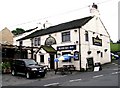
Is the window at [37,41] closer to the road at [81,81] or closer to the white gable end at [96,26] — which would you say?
the white gable end at [96,26]

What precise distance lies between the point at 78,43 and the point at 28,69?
1003 centimetres

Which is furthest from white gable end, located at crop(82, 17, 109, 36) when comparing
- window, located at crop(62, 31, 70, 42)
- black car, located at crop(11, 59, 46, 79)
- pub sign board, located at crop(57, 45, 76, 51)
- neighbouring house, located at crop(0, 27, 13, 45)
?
neighbouring house, located at crop(0, 27, 13, 45)

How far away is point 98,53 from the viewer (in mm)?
31656

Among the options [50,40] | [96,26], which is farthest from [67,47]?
[96,26]

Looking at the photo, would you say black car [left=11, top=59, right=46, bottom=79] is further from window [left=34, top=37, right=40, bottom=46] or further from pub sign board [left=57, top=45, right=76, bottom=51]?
window [left=34, top=37, right=40, bottom=46]

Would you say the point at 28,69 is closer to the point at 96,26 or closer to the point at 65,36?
the point at 65,36

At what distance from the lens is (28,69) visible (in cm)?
1975

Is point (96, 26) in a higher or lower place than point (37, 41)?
higher

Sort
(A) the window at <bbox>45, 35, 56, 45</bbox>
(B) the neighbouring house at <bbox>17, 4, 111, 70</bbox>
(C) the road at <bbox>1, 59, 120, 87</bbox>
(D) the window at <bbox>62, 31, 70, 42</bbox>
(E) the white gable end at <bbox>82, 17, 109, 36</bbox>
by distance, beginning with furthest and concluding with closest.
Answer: (A) the window at <bbox>45, 35, 56, 45</bbox>
(E) the white gable end at <bbox>82, 17, 109, 36</bbox>
(D) the window at <bbox>62, 31, 70, 42</bbox>
(B) the neighbouring house at <bbox>17, 4, 111, 70</bbox>
(C) the road at <bbox>1, 59, 120, 87</bbox>

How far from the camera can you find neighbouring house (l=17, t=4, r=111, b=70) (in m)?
28.0

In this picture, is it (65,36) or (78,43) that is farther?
(65,36)

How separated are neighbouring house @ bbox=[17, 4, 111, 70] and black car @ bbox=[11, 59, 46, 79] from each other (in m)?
8.18

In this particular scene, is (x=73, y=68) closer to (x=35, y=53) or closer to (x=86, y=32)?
(x=86, y=32)

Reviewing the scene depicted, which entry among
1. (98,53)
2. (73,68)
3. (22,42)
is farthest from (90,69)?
(22,42)
